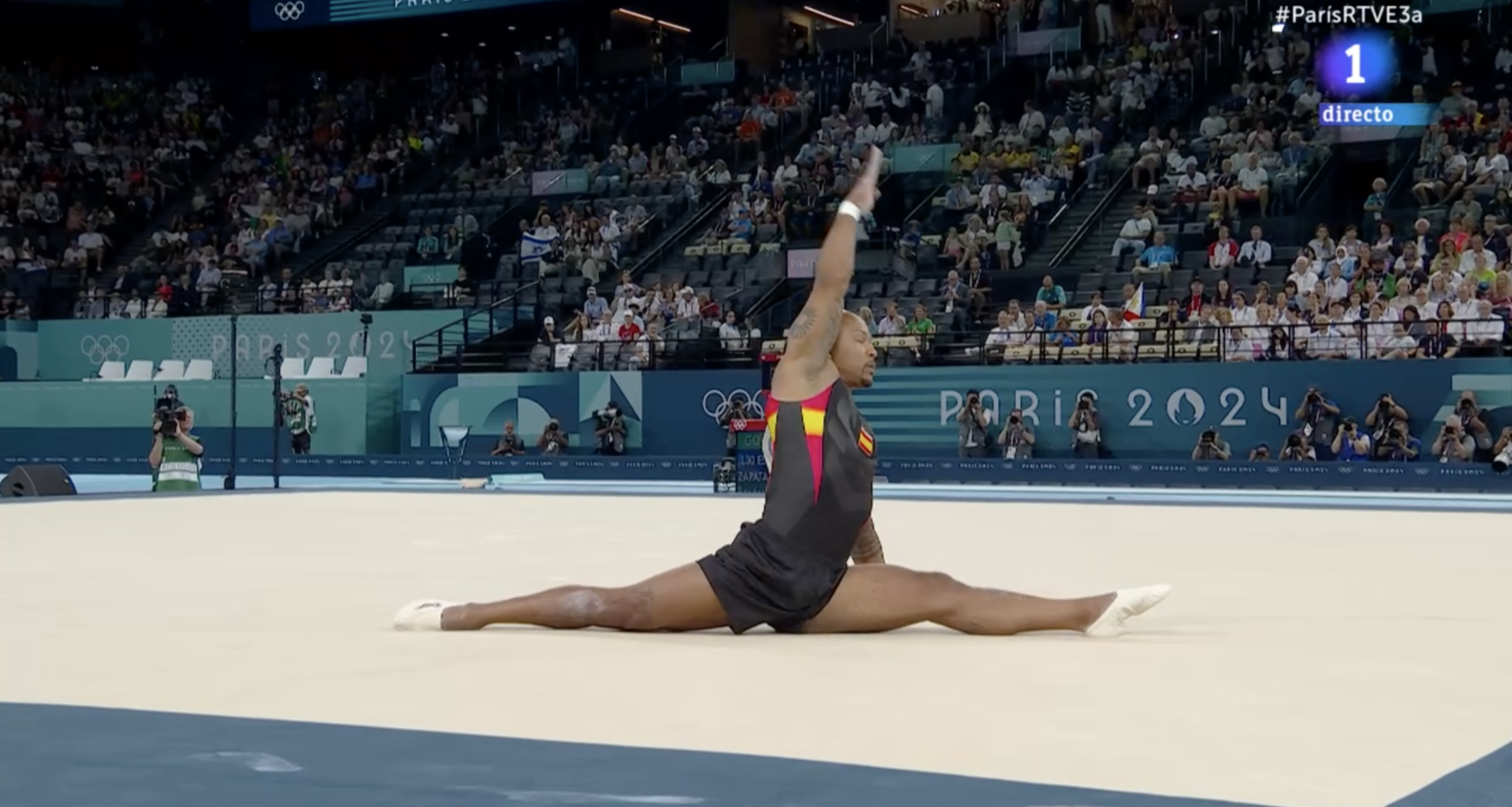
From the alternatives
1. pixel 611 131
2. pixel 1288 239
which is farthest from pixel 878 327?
pixel 611 131

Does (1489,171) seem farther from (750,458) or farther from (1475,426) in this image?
(750,458)

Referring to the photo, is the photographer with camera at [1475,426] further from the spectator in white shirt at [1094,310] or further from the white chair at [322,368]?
the white chair at [322,368]

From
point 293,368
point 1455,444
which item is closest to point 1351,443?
point 1455,444

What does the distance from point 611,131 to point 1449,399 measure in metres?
20.7

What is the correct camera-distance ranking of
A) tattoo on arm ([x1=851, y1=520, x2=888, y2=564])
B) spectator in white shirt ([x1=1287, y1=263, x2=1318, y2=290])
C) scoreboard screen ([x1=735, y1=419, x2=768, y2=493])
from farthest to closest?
spectator in white shirt ([x1=1287, y1=263, x2=1318, y2=290]) → scoreboard screen ([x1=735, y1=419, x2=768, y2=493]) → tattoo on arm ([x1=851, y1=520, x2=888, y2=564])

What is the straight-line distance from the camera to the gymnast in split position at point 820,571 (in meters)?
6.56

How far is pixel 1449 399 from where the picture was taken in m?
22.7

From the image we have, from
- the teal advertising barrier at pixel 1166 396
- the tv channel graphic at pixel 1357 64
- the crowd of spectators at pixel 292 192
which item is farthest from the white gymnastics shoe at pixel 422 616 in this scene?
the crowd of spectators at pixel 292 192

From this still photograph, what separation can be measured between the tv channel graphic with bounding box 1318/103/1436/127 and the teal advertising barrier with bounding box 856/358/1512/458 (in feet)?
21.4

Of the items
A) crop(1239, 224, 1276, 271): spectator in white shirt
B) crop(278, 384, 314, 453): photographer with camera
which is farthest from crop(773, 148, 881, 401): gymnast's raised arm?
crop(278, 384, 314, 453): photographer with camera

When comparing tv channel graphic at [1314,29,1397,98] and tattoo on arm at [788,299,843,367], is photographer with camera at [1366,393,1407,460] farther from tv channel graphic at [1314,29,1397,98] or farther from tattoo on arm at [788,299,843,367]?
tattoo on arm at [788,299,843,367]

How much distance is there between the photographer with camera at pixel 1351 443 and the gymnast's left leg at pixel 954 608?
680 inches

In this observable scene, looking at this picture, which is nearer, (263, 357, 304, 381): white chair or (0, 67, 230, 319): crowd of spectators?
(263, 357, 304, 381): white chair

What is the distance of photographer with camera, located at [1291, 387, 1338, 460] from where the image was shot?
23.3m
